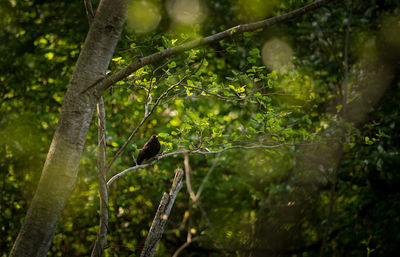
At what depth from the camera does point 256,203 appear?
7.20 meters

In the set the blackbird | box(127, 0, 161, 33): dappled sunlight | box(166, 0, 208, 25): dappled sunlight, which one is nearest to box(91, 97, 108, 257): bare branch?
the blackbird

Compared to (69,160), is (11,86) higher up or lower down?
higher up

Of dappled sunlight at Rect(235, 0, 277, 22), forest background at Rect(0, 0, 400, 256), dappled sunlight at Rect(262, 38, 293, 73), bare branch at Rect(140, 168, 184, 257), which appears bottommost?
bare branch at Rect(140, 168, 184, 257)

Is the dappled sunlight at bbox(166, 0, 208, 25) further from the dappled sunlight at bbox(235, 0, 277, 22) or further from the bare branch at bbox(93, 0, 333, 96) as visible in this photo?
the bare branch at bbox(93, 0, 333, 96)

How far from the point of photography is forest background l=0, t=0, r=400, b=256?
4.73 metres

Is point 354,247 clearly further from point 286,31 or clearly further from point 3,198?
point 3,198

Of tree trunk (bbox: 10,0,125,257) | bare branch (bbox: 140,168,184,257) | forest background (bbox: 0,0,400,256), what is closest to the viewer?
tree trunk (bbox: 10,0,125,257)

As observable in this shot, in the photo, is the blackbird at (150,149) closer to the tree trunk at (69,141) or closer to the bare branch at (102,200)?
the bare branch at (102,200)

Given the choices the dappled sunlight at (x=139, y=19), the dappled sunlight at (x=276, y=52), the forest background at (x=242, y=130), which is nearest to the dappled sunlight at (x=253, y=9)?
the forest background at (x=242, y=130)

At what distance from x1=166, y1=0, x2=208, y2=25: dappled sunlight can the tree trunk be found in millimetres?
2632

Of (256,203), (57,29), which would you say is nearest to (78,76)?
(57,29)

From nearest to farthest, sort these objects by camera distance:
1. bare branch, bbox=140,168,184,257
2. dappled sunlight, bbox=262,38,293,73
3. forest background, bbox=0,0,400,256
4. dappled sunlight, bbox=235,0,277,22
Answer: bare branch, bbox=140,168,184,257 → forest background, bbox=0,0,400,256 → dappled sunlight, bbox=235,0,277,22 → dappled sunlight, bbox=262,38,293,73

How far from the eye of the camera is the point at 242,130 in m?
4.37

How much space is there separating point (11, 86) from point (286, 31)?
17.7 ft
